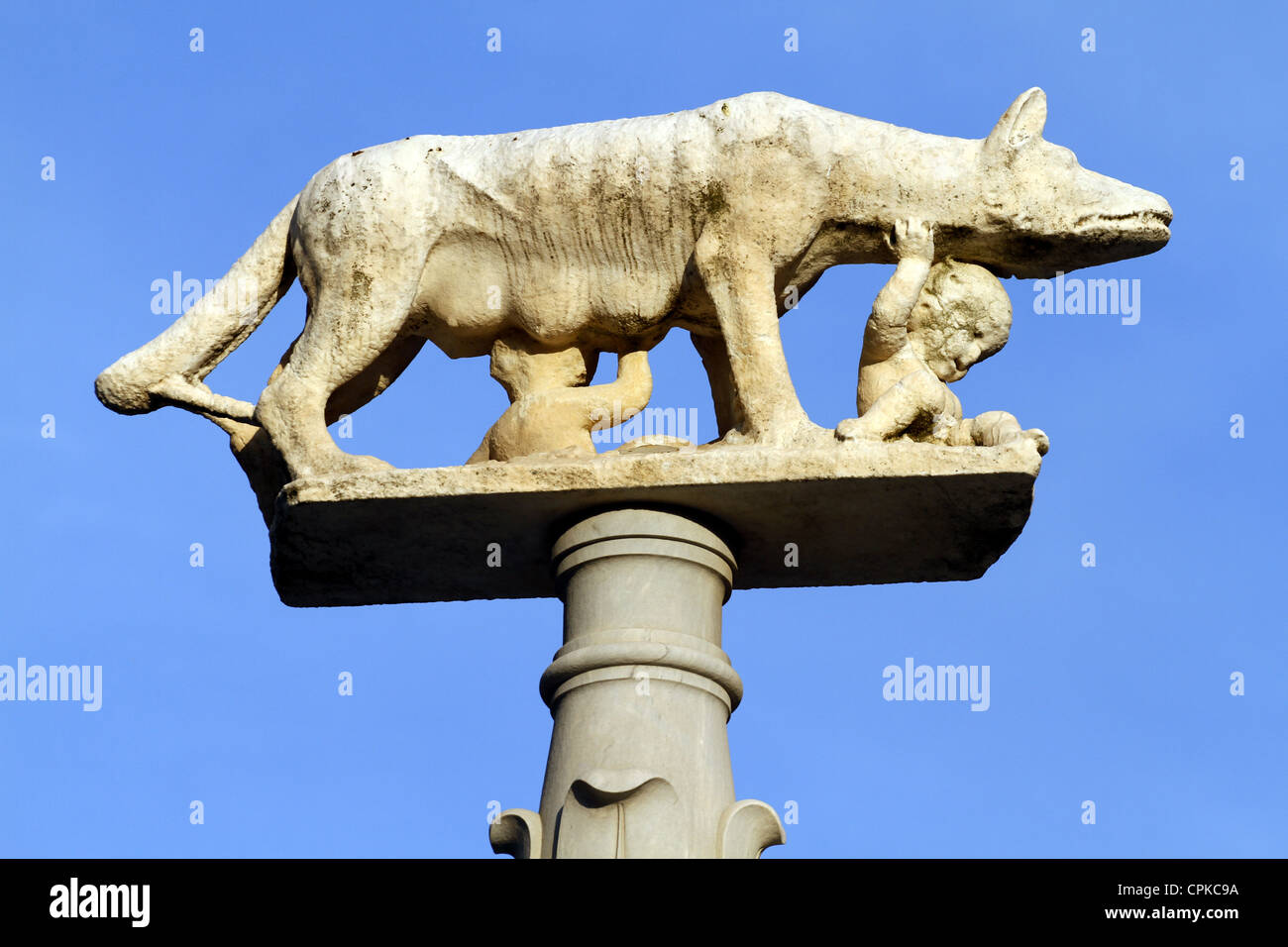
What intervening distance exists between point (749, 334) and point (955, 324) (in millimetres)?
951

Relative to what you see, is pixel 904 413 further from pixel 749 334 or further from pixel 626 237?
pixel 626 237

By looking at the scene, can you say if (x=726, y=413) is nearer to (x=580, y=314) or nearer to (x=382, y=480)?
(x=580, y=314)

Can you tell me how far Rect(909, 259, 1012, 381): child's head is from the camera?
9.36 m

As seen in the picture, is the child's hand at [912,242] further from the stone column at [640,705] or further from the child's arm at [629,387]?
the stone column at [640,705]

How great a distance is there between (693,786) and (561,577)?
47.2 inches

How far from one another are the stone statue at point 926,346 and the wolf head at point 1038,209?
16 centimetres

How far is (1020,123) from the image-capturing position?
9.46m

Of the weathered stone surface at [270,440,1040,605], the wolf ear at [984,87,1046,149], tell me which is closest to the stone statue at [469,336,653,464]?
the weathered stone surface at [270,440,1040,605]

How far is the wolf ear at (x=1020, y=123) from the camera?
944 cm

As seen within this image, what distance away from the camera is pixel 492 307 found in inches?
374

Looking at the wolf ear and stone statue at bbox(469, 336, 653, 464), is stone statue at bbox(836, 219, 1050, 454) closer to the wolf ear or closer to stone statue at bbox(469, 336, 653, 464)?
the wolf ear

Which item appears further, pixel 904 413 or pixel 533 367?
pixel 533 367

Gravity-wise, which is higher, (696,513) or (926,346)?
(926,346)

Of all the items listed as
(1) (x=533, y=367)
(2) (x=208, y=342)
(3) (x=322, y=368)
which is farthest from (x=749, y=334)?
(2) (x=208, y=342)
